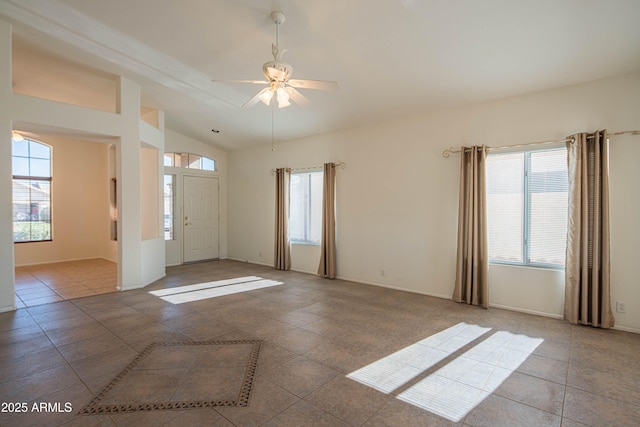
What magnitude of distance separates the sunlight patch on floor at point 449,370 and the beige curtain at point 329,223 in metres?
2.93

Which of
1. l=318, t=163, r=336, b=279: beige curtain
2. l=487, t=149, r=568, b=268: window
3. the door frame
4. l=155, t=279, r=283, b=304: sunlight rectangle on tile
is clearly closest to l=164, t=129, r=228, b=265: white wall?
the door frame

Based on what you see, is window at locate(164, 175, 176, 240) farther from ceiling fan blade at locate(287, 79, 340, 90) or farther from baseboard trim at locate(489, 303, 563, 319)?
baseboard trim at locate(489, 303, 563, 319)

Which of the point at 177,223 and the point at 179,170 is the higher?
the point at 179,170

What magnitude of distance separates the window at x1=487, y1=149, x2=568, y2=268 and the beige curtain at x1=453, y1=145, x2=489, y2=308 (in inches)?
7.9

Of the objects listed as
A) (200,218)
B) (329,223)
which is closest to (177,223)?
(200,218)

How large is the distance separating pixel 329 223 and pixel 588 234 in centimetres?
383

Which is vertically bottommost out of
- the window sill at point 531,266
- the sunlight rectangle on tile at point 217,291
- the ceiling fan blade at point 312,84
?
the sunlight rectangle on tile at point 217,291

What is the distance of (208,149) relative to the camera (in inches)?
323

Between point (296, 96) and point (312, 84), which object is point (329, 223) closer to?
point (296, 96)

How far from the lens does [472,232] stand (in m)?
4.43

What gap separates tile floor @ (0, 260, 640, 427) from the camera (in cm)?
209

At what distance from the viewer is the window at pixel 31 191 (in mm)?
7219

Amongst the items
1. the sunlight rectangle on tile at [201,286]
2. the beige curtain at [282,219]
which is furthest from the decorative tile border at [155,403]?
the beige curtain at [282,219]

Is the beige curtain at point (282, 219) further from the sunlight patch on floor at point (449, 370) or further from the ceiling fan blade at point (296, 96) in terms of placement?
the sunlight patch on floor at point (449, 370)
